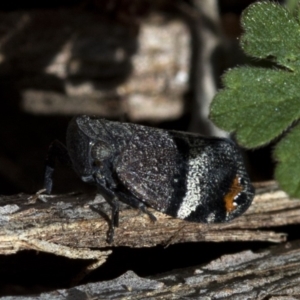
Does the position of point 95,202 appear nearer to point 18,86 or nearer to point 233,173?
point 233,173

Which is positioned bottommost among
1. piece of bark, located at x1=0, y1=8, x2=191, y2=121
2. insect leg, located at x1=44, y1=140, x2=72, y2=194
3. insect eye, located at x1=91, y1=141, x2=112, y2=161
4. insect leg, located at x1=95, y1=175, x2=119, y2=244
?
insect leg, located at x1=95, y1=175, x2=119, y2=244

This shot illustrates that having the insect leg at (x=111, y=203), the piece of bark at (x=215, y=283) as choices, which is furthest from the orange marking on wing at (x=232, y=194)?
the insect leg at (x=111, y=203)

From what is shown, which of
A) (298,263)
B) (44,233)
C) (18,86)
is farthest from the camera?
(18,86)

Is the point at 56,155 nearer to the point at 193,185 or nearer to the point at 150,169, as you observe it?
the point at 150,169

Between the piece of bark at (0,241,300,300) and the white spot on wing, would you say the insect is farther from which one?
the piece of bark at (0,241,300,300)

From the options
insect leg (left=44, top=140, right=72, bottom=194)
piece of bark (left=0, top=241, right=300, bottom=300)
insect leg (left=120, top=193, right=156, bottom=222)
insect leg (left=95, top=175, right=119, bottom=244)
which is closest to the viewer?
piece of bark (left=0, top=241, right=300, bottom=300)

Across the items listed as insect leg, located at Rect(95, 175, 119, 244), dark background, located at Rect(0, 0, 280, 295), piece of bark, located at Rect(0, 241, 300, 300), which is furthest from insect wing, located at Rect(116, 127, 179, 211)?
dark background, located at Rect(0, 0, 280, 295)

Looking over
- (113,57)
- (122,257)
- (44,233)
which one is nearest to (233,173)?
(122,257)
